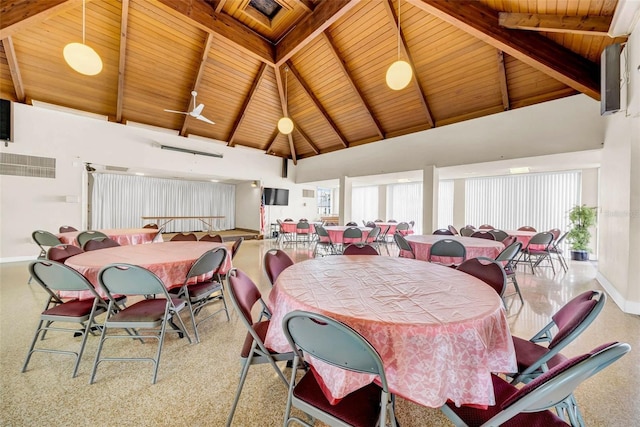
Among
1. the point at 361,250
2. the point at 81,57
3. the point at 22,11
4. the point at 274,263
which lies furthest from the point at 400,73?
the point at 22,11

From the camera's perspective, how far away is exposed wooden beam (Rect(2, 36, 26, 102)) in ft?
15.6

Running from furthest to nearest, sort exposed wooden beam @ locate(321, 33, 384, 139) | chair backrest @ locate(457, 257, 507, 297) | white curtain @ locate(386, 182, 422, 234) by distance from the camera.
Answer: white curtain @ locate(386, 182, 422, 234), exposed wooden beam @ locate(321, 33, 384, 139), chair backrest @ locate(457, 257, 507, 297)

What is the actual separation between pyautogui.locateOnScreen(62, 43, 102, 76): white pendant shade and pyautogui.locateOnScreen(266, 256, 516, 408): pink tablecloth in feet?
12.7

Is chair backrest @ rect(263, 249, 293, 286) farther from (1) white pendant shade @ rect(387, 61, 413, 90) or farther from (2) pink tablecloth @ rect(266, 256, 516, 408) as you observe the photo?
(1) white pendant shade @ rect(387, 61, 413, 90)

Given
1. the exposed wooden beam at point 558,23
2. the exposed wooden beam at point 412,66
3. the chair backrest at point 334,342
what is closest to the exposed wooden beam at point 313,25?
the exposed wooden beam at point 412,66

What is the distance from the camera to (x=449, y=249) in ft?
11.7

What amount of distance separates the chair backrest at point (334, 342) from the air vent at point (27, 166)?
328 inches

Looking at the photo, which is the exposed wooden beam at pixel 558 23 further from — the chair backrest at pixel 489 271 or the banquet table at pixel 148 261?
the banquet table at pixel 148 261

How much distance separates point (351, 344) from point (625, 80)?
5374 mm

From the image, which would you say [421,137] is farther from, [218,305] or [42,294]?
[42,294]

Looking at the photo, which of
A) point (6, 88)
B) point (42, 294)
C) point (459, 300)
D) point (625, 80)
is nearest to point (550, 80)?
point (625, 80)

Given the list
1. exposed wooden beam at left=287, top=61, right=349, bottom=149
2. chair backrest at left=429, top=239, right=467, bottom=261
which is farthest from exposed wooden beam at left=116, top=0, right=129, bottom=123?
chair backrest at left=429, top=239, right=467, bottom=261

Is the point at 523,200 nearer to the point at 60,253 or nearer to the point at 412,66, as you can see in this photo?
the point at 412,66

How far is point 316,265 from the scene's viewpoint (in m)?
2.22
